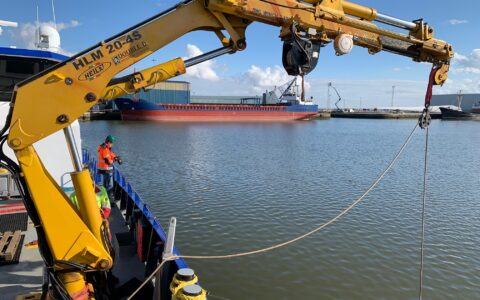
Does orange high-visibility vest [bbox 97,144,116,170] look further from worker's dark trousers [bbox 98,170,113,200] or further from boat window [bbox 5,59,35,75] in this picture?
boat window [bbox 5,59,35,75]

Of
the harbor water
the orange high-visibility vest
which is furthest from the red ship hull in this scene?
the orange high-visibility vest

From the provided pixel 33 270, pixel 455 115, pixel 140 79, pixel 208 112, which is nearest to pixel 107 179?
pixel 33 270

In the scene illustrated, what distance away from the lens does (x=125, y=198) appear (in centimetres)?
969

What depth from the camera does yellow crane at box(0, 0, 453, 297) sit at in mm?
3975

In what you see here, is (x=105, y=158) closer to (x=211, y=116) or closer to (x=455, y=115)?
(x=211, y=116)

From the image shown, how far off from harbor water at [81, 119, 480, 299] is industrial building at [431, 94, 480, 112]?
14315cm

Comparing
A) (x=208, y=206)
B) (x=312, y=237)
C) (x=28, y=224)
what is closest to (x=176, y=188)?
(x=208, y=206)

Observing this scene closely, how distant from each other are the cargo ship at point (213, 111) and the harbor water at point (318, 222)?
3546 centimetres

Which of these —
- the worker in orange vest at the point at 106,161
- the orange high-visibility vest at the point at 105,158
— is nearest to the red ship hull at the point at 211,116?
the worker in orange vest at the point at 106,161

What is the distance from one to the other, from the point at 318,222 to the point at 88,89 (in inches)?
373

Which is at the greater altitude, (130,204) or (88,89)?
(88,89)

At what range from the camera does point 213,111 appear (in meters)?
63.2

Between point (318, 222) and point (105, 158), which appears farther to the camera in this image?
point (318, 222)

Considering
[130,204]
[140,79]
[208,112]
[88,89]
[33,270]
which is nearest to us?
[88,89]
